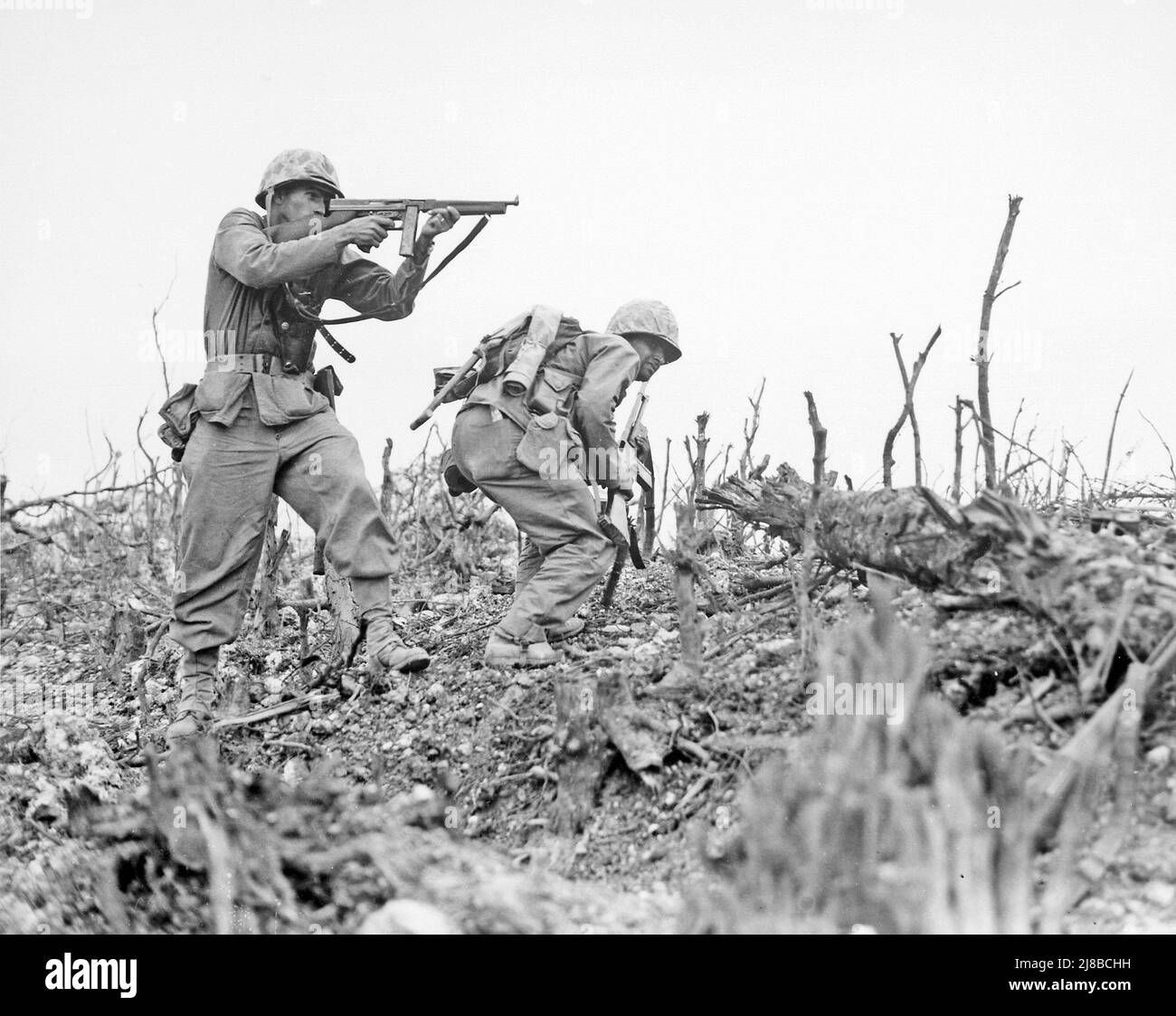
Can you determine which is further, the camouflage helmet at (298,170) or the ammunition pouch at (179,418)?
the camouflage helmet at (298,170)

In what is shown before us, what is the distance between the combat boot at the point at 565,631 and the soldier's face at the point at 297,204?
213 centimetres

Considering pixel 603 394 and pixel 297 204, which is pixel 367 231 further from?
pixel 603 394

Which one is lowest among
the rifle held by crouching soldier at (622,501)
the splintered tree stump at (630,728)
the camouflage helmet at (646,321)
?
the splintered tree stump at (630,728)

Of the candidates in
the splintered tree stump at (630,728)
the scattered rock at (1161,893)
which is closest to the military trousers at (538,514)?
the splintered tree stump at (630,728)

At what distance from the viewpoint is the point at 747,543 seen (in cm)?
660

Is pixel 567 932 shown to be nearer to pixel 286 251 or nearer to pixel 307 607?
pixel 286 251

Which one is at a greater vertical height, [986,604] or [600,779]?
[986,604]

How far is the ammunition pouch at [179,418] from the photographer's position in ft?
16.8

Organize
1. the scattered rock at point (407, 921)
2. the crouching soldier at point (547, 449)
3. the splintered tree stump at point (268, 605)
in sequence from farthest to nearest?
1. the splintered tree stump at point (268, 605)
2. the crouching soldier at point (547, 449)
3. the scattered rock at point (407, 921)

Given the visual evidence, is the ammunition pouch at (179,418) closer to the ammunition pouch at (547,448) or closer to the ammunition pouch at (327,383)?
the ammunition pouch at (327,383)

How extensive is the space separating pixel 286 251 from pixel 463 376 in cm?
93

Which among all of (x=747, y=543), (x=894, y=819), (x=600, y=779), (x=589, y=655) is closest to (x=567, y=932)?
(x=894, y=819)

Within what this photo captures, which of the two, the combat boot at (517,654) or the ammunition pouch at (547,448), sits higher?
the ammunition pouch at (547,448)
